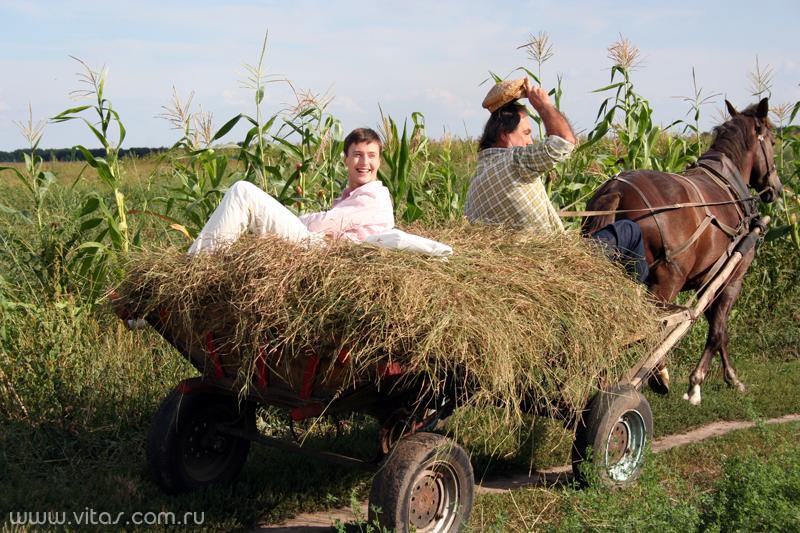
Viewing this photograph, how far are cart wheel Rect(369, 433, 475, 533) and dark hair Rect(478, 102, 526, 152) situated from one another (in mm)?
2248

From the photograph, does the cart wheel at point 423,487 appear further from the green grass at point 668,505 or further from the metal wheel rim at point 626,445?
the metal wheel rim at point 626,445

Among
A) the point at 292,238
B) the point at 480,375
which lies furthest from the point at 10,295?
the point at 480,375

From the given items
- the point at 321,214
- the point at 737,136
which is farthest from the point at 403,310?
the point at 737,136

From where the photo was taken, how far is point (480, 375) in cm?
361

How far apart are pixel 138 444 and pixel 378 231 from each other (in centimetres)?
220

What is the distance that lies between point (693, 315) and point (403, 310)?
2.81 metres

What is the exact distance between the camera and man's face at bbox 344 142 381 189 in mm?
4859

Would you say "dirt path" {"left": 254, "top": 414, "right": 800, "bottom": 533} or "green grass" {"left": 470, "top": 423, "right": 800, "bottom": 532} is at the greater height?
"green grass" {"left": 470, "top": 423, "right": 800, "bottom": 532}

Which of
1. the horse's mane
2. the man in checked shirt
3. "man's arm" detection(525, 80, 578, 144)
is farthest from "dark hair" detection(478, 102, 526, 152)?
the horse's mane

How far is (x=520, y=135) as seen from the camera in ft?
18.0

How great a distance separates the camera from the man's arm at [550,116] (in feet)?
16.7

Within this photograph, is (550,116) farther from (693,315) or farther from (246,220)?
(246,220)

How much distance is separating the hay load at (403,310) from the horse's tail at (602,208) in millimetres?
1661

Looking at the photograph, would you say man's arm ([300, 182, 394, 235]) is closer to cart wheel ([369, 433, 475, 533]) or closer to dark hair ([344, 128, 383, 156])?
dark hair ([344, 128, 383, 156])
